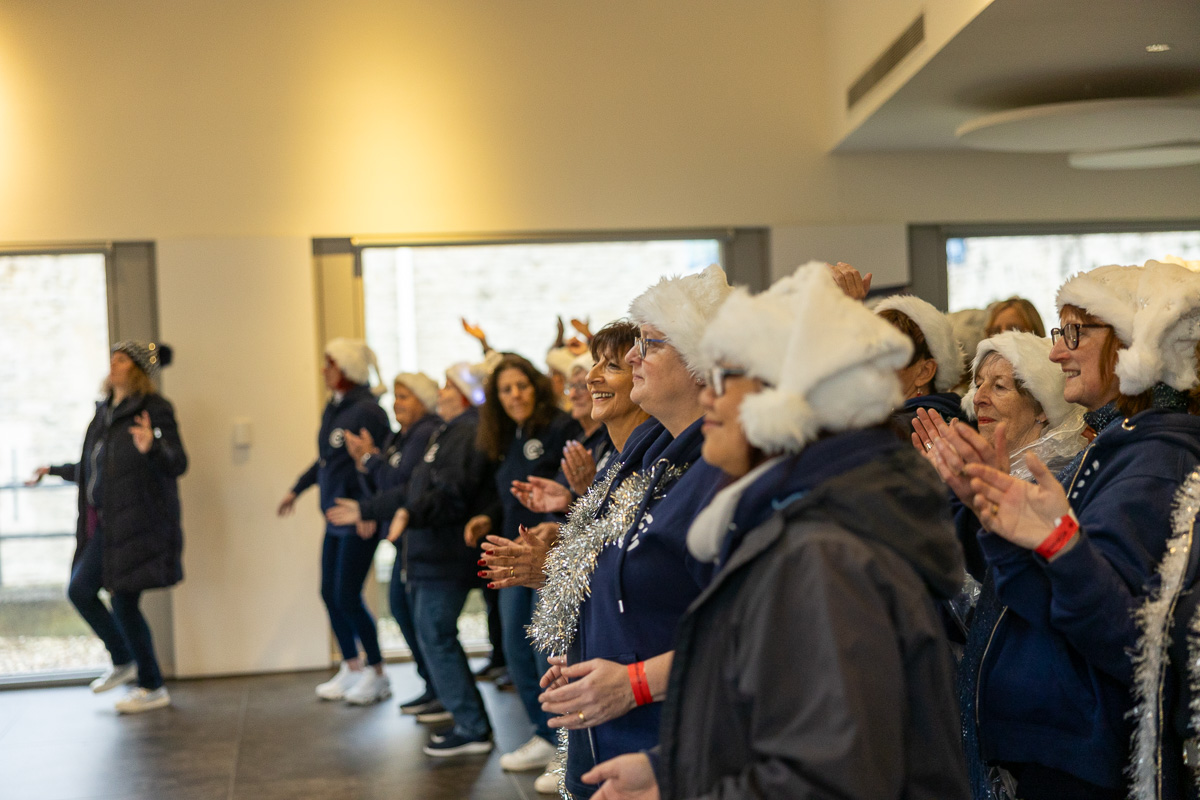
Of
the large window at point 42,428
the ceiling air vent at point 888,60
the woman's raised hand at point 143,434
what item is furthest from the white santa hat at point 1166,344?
the large window at point 42,428

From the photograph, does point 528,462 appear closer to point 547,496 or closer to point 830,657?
point 547,496

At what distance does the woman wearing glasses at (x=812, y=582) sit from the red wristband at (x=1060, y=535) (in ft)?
1.46

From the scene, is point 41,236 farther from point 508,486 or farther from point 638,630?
point 638,630

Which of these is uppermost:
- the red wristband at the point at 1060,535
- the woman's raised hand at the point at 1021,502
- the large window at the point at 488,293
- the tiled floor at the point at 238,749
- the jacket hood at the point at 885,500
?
the large window at the point at 488,293

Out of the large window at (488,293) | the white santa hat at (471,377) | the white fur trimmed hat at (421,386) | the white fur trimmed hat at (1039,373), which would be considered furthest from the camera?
the large window at (488,293)

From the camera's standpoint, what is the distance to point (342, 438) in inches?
208

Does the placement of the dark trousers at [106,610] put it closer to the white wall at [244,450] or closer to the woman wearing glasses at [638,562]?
the white wall at [244,450]

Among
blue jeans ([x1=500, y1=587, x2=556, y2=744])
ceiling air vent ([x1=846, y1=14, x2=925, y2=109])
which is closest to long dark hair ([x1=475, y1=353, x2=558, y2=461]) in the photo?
blue jeans ([x1=500, y1=587, x2=556, y2=744])

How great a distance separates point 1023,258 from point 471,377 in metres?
3.51

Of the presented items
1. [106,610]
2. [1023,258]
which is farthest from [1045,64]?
[106,610]

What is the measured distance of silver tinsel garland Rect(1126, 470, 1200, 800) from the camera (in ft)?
5.78

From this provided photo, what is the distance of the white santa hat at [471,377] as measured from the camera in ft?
15.8

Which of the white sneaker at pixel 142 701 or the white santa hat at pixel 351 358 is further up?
the white santa hat at pixel 351 358

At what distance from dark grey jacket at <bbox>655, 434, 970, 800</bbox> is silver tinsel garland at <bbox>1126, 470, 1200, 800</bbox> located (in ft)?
2.03
